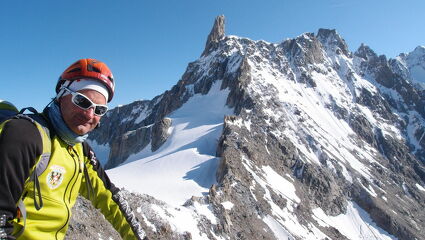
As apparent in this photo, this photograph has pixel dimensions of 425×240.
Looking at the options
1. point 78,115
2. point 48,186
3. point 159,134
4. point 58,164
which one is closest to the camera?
point 48,186

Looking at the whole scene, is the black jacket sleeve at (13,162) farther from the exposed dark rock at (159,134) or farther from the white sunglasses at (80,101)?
the exposed dark rock at (159,134)

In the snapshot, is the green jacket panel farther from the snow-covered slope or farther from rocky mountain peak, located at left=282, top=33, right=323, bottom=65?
rocky mountain peak, located at left=282, top=33, right=323, bottom=65

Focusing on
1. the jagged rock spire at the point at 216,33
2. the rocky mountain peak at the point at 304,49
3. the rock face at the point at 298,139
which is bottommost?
the rock face at the point at 298,139

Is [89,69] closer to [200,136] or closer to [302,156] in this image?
[200,136]

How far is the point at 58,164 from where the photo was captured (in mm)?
3258

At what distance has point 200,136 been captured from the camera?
72.6 meters

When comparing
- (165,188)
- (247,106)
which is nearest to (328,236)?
(165,188)

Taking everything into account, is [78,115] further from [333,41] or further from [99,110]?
[333,41]

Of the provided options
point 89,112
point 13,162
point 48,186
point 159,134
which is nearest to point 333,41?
point 159,134

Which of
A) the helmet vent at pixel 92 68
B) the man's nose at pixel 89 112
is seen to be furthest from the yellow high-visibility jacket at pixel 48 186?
the helmet vent at pixel 92 68

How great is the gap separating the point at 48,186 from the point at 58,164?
0.22 metres

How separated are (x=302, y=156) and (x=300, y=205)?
23.3m

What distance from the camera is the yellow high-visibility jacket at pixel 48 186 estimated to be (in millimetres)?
2586

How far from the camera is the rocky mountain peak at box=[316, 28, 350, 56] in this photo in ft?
614
